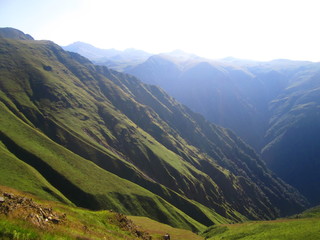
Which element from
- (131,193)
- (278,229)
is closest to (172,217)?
(131,193)

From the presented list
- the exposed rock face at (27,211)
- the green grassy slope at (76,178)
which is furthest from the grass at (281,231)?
the green grassy slope at (76,178)

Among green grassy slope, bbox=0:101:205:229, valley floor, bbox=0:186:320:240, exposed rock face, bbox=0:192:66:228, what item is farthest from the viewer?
green grassy slope, bbox=0:101:205:229

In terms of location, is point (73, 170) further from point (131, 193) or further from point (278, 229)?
point (278, 229)

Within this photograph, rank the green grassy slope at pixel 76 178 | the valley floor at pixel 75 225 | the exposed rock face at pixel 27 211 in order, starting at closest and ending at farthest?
the valley floor at pixel 75 225 < the exposed rock face at pixel 27 211 < the green grassy slope at pixel 76 178

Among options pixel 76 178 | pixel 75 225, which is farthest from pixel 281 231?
pixel 76 178

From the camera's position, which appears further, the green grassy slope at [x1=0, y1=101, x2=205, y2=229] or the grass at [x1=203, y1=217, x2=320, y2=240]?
A: the green grassy slope at [x1=0, y1=101, x2=205, y2=229]

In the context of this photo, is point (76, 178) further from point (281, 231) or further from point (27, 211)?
point (27, 211)

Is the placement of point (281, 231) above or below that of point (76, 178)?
above

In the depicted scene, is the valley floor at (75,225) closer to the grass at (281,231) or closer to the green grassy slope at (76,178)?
the grass at (281,231)

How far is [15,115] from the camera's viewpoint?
200 metres

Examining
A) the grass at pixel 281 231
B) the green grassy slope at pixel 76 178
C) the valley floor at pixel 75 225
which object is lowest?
the green grassy slope at pixel 76 178

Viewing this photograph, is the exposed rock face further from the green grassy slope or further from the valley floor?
the green grassy slope

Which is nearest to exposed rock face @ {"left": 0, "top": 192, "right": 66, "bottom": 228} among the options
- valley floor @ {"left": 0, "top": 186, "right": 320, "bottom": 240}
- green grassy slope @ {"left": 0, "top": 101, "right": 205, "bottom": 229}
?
valley floor @ {"left": 0, "top": 186, "right": 320, "bottom": 240}

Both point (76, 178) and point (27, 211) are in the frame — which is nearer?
point (27, 211)
